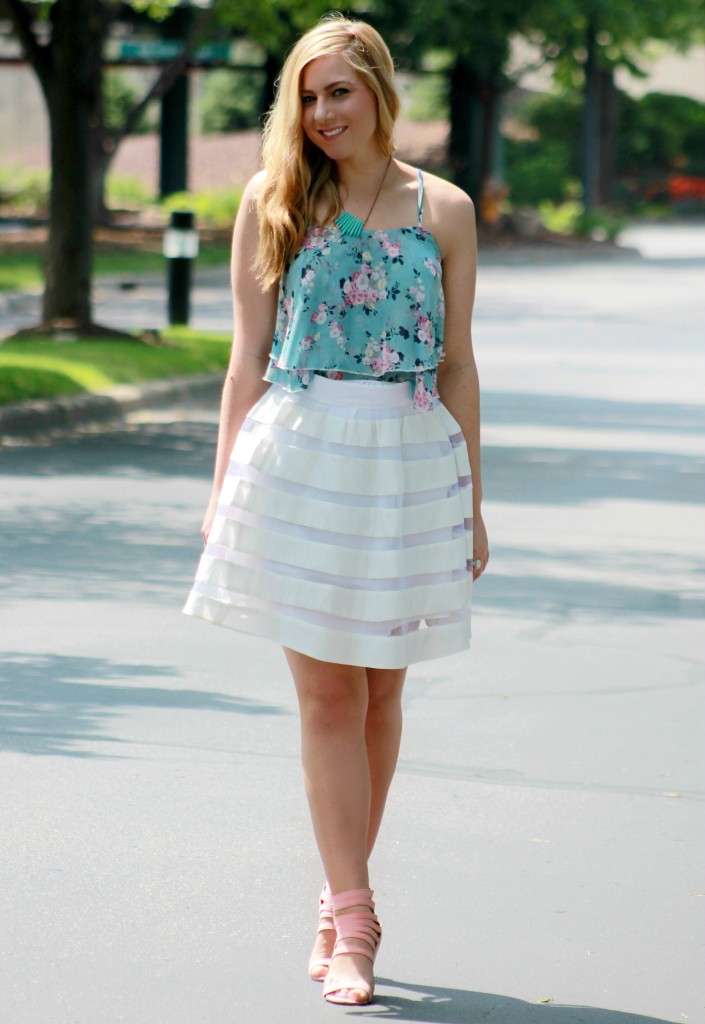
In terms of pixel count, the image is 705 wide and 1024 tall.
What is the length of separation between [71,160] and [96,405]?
14.5ft

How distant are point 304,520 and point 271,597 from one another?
0.17 m


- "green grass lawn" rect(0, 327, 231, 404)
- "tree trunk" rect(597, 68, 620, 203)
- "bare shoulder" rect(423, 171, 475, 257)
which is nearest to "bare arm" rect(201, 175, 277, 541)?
"bare shoulder" rect(423, 171, 475, 257)

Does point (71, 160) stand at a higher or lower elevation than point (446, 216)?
lower

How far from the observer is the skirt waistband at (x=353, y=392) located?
13.1 ft

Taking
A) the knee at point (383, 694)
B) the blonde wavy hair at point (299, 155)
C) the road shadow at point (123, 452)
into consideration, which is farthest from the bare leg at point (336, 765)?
the road shadow at point (123, 452)

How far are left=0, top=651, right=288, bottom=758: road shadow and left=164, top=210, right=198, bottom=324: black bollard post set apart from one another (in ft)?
42.1

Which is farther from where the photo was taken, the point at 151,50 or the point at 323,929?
the point at 151,50

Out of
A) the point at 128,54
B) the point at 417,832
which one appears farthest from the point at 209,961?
the point at 128,54

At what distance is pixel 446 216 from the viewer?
13.5ft

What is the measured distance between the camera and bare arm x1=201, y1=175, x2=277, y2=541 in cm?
408

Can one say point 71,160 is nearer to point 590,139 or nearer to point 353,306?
point 353,306

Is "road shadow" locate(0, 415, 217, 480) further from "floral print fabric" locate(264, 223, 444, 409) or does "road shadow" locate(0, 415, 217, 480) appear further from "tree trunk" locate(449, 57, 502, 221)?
"tree trunk" locate(449, 57, 502, 221)

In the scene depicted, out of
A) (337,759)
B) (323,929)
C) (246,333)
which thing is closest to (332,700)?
(337,759)

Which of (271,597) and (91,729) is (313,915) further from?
(91,729)
